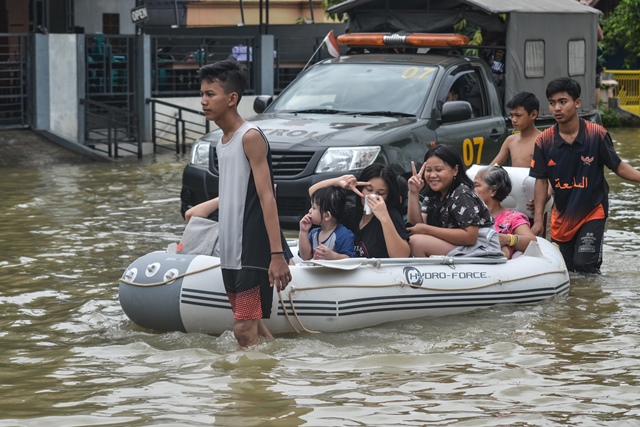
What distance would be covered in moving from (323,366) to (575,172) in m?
3.24

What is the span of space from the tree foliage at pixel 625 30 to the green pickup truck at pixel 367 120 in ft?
67.5

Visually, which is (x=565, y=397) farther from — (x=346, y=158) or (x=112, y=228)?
(x=112, y=228)

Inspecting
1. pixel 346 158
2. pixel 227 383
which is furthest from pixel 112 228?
pixel 227 383

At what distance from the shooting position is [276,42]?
25797mm

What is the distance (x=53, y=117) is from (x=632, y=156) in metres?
9.82

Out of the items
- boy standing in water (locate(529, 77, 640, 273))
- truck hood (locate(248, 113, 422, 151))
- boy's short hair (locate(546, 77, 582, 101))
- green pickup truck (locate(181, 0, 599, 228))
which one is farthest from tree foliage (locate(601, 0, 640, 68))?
boy's short hair (locate(546, 77, 582, 101))

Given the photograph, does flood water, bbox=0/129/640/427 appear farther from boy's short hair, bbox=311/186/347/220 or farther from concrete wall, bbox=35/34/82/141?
concrete wall, bbox=35/34/82/141

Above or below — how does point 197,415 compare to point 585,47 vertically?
below

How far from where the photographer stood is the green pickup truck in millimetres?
10922

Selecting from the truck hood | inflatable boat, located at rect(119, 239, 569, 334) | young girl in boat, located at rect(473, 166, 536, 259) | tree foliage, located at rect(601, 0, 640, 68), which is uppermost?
tree foliage, located at rect(601, 0, 640, 68)

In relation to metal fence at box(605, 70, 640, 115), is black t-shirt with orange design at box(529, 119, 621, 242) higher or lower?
lower

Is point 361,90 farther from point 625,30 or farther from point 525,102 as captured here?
point 625,30

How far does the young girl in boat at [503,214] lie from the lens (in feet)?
30.1

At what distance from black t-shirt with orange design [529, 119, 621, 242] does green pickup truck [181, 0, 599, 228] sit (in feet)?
6.14
